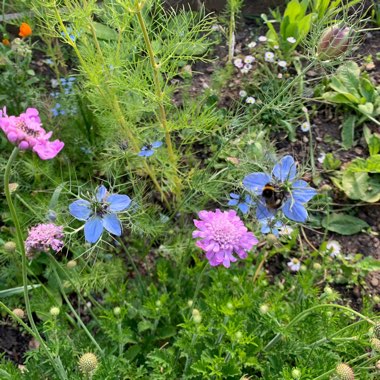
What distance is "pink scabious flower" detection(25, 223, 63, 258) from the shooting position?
3.75 feet

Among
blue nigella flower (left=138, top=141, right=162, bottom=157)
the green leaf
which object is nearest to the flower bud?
blue nigella flower (left=138, top=141, right=162, bottom=157)

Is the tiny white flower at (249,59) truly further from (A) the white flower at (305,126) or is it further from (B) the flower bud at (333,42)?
(B) the flower bud at (333,42)

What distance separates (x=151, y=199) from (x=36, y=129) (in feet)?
3.85

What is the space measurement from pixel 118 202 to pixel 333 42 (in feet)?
2.18

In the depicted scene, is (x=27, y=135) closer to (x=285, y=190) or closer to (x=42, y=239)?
(x=42, y=239)

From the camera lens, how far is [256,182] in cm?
118

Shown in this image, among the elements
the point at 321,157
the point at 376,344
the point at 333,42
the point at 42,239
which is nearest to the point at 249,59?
the point at 321,157

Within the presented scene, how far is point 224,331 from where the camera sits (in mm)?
1294

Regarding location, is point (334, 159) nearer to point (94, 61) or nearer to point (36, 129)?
point (94, 61)

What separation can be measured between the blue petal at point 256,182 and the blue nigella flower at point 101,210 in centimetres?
29

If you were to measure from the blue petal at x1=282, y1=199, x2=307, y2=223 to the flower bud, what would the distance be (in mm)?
389

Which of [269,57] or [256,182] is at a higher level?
[256,182]

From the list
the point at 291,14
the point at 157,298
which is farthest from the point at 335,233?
the point at 291,14

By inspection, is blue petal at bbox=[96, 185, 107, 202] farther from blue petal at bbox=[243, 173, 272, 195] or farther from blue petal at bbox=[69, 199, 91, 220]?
blue petal at bbox=[243, 173, 272, 195]
